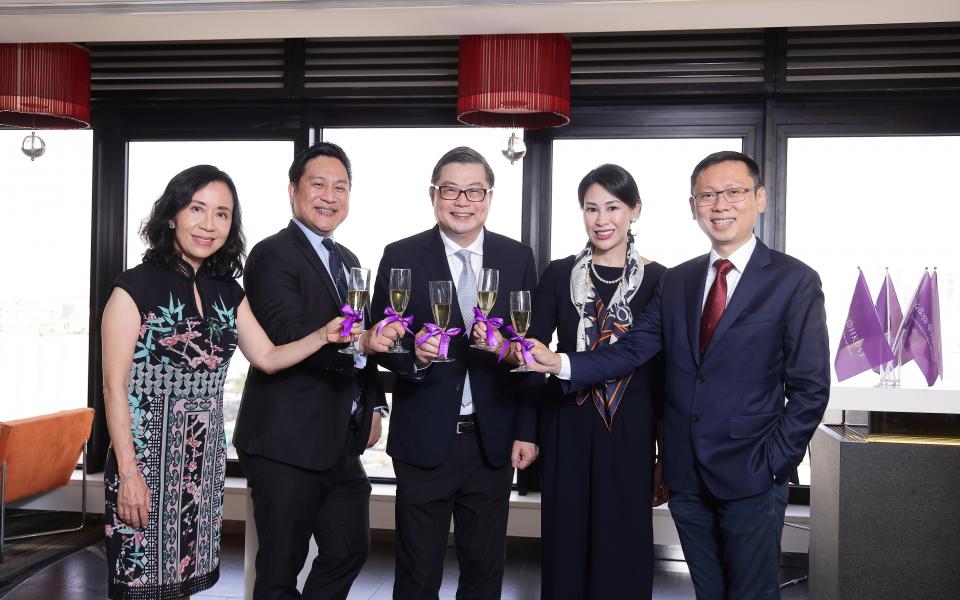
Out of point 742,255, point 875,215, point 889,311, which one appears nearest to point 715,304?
point 742,255

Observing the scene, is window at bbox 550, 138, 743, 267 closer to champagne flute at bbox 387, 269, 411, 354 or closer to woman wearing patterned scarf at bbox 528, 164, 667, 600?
woman wearing patterned scarf at bbox 528, 164, 667, 600

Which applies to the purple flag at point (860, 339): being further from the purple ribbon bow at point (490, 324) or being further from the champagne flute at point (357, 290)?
the champagne flute at point (357, 290)

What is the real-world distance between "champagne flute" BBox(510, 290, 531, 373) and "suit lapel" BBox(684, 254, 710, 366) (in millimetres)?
527

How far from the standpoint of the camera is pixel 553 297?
3.03 m

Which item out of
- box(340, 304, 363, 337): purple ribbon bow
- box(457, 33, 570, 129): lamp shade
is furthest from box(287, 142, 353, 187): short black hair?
box(457, 33, 570, 129): lamp shade

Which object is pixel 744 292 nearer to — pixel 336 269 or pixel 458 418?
pixel 458 418

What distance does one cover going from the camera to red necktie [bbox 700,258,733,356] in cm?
264

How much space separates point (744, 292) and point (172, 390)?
68.2 inches

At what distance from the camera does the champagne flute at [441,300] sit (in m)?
2.49

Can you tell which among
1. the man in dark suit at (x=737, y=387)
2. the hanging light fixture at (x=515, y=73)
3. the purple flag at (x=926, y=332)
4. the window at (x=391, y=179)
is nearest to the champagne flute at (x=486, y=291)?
the man in dark suit at (x=737, y=387)

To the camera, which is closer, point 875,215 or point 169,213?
point 169,213

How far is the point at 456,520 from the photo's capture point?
2.98 m

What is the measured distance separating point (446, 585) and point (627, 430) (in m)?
1.95

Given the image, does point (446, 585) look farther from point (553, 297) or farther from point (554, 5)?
point (554, 5)
